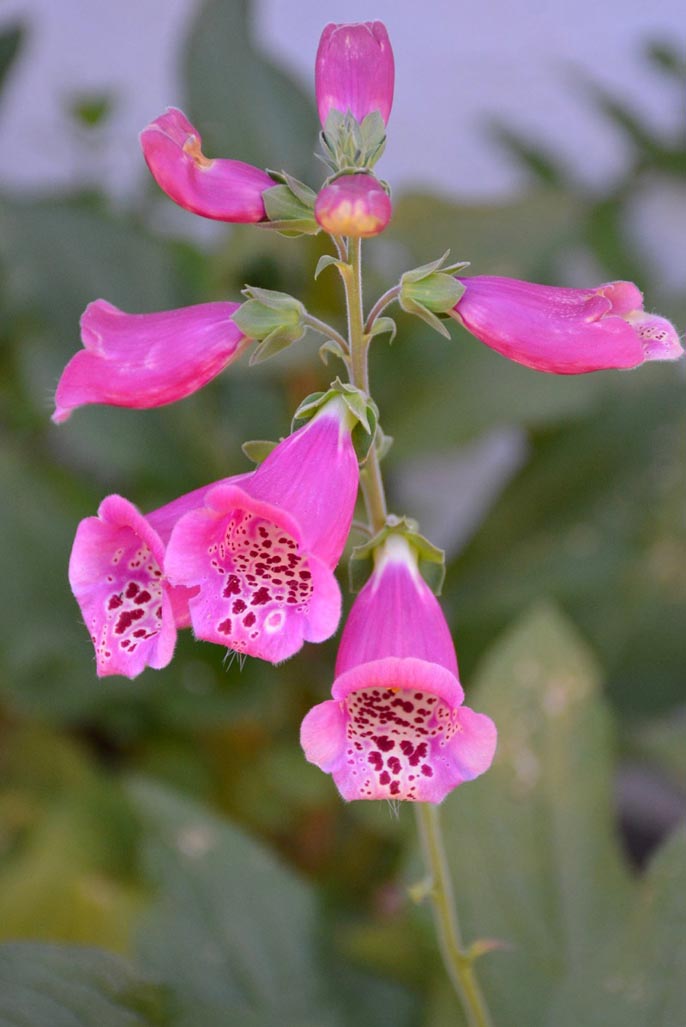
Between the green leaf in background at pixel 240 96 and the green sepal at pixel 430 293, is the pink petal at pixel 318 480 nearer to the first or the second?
the green sepal at pixel 430 293

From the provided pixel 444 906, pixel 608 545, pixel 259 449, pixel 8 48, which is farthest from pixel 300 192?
pixel 8 48

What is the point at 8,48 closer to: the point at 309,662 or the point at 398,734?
the point at 309,662

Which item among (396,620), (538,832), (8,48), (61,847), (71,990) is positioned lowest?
(61,847)

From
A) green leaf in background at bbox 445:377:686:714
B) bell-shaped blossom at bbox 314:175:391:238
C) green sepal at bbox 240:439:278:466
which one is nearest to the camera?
bell-shaped blossom at bbox 314:175:391:238

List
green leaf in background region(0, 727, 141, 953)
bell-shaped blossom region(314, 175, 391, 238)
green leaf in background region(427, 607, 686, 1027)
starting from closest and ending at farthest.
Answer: bell-shaped blossom region(314, 175, 391, 238) → green leaf in background region(427, 607, 686, 1027) → green leaf in background region(0, 727, 141, 953)

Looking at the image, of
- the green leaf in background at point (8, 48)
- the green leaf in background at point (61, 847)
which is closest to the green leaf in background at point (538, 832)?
the green leaf in background at point (61, 847)

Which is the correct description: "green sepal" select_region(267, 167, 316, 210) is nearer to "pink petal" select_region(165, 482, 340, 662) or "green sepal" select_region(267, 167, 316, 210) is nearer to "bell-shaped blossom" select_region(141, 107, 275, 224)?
"bell-shaped blossom" select_region(141, 107, 275, 224)

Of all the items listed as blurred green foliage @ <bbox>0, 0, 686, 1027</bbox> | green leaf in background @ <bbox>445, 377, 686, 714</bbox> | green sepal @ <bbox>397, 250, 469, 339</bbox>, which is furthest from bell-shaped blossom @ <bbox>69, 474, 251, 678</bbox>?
green leaf in background @ <bbox>445, 377, 686, 714</bbox>
